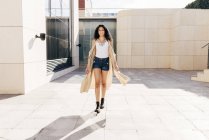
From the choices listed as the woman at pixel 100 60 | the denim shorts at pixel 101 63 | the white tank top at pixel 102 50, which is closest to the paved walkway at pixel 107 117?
the woman at pixel 100 60

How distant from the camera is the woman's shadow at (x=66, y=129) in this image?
4047 mm

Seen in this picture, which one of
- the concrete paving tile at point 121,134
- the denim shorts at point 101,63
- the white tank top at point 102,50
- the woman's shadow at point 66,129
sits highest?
the white tank top at point 102,50

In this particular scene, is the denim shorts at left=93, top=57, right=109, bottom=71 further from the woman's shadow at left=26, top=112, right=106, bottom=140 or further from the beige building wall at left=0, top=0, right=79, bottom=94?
the beige building wall at left=0, top=0, right=79, bottom=94

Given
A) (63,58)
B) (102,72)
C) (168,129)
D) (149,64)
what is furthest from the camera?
(149,64)

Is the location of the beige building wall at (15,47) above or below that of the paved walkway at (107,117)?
above

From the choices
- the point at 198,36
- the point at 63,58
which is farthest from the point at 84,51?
the point at 198,36

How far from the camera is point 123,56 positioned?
22.1 metres

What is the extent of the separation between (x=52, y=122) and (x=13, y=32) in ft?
12.7

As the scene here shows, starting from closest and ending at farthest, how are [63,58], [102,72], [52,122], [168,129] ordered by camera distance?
[168,129] → [52,122] → [102,72] → [63,58]

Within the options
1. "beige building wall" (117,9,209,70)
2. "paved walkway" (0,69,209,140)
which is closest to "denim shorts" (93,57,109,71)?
"paved walkway" (0,69,209,140)

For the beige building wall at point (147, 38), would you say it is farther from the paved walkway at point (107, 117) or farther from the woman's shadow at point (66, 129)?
the woman's shadow at point (66, 129)

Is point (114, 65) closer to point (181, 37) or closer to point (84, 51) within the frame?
point (181, 37)

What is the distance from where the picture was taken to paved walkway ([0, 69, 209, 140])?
419 cm

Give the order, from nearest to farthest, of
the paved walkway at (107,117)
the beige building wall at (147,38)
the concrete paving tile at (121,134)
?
the concrete paving tile at (121,134) < the paved walkway at (107,117) < the beige building wall at (147,38)
